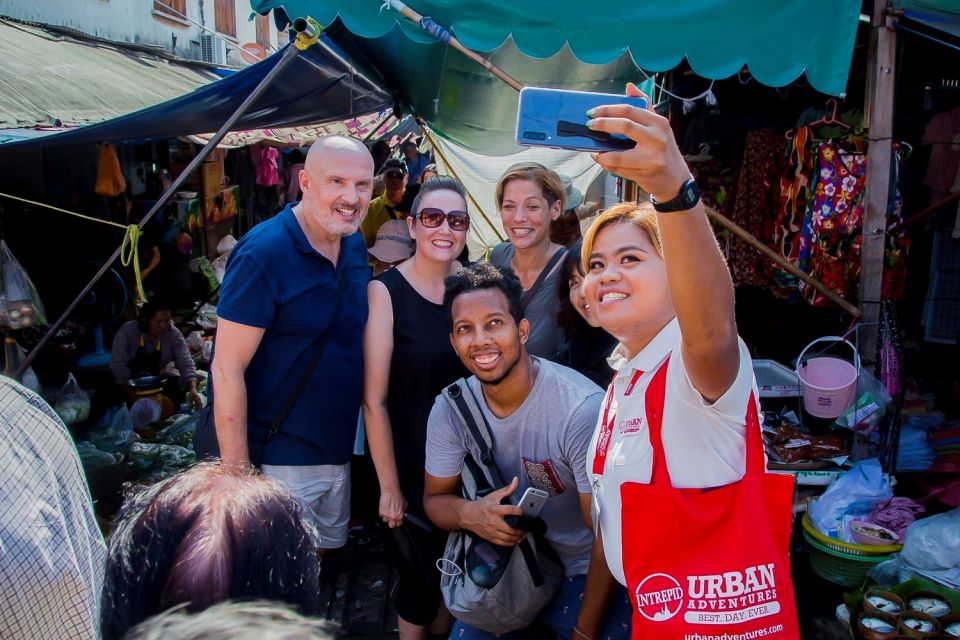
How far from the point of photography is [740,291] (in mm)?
5660

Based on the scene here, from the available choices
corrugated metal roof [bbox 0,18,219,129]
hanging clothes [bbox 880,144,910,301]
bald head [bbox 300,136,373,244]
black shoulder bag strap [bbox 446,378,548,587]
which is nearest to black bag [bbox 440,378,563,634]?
black shoulder bag strap [bbox 446,378,548,587]

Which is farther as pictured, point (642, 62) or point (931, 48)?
point (931, 48)

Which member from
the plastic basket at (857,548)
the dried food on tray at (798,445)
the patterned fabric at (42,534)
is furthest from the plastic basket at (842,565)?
the patterned fabric at (42,534)

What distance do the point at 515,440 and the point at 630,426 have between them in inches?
32.6

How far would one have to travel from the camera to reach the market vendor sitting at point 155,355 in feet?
20.1

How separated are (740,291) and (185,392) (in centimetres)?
474

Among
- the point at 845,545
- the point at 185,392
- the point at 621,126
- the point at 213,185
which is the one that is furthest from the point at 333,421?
the point at 213,185

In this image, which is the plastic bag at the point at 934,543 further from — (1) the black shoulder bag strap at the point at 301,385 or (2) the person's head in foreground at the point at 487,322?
(1) the black shoulder bag strap at the point at 301,385

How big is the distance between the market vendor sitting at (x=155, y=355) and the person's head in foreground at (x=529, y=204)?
3972mm

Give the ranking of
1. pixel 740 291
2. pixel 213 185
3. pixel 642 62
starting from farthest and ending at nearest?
1. pixel 213 185
2. pixel 740 291
3. pixel 642 62

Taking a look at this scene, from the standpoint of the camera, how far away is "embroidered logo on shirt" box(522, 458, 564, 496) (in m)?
2.30

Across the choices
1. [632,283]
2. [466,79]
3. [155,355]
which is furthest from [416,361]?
[155,355]

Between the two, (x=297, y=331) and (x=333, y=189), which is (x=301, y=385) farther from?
(x=333, y=189)

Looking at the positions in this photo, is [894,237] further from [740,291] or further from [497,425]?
[497,425]
